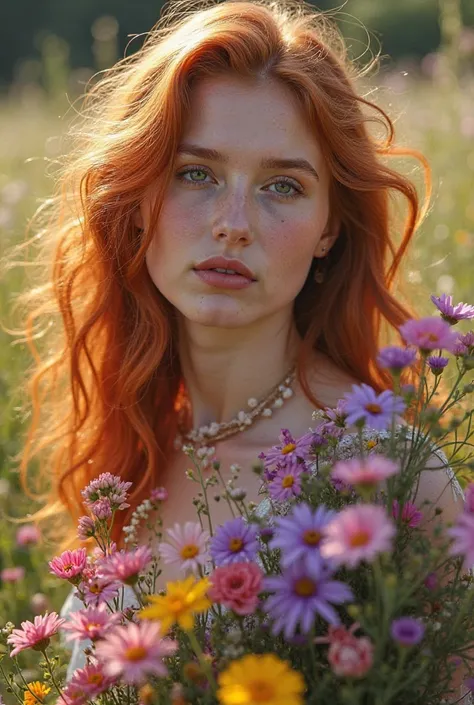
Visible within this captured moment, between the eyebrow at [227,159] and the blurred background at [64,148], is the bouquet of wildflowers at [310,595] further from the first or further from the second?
the blurred background at [64,148]

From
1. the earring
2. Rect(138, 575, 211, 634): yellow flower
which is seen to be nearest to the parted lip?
the earring

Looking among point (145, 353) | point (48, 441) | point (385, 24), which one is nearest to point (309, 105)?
point (145, 353)

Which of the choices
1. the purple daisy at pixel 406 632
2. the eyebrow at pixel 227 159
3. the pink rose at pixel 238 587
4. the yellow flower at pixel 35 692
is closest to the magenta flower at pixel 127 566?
the pink rose at pixel 238 587

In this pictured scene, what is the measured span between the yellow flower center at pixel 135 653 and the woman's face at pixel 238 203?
112 cm

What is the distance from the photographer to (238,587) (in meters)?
1.03

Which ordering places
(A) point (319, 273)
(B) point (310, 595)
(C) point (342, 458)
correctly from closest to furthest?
(B) point (310, 595)
(C) point (342, 458)
(A) point (319, 273)

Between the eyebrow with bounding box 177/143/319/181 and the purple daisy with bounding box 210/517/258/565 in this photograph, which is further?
the eyebrow with bounding box 177/143/319/181

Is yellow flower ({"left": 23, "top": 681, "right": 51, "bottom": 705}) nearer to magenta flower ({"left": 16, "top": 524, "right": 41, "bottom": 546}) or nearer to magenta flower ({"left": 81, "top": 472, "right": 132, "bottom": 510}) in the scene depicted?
magenta flower ({"left": 81, "top": 472, "right": 132, "bottom": 510})

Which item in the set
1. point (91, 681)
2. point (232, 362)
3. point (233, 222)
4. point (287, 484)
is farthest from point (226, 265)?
point (91, 681)

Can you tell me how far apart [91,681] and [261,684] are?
36cm

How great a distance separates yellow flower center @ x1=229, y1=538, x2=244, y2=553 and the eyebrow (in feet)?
3.44

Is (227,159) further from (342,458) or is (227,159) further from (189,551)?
(189,551)

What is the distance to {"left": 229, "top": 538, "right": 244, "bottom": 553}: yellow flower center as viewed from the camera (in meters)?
1.11

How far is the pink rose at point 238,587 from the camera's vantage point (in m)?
1.01
